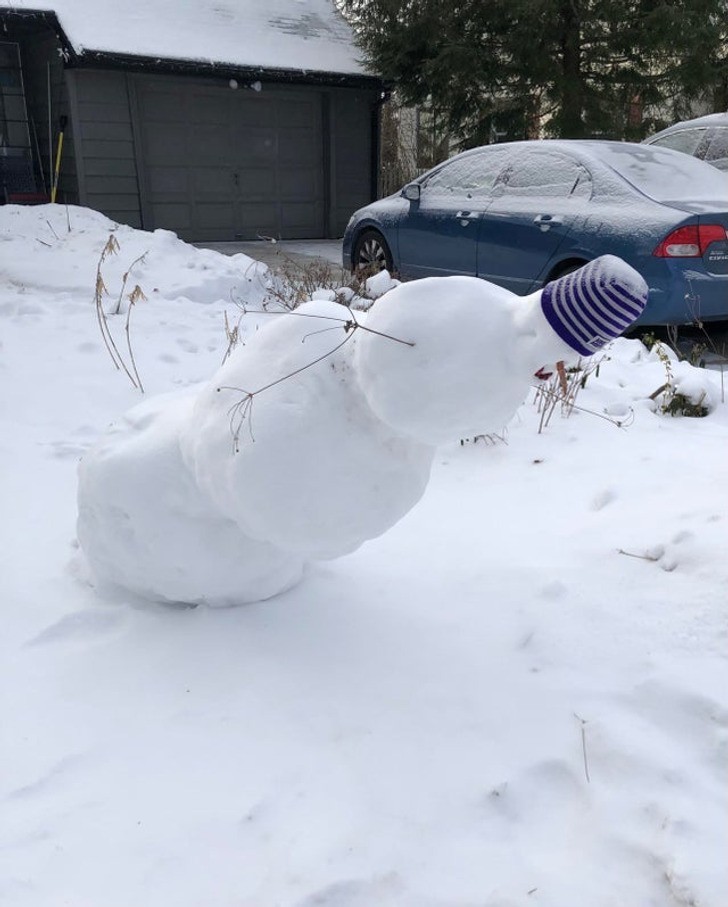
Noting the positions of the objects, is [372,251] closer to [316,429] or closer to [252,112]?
[252,112]

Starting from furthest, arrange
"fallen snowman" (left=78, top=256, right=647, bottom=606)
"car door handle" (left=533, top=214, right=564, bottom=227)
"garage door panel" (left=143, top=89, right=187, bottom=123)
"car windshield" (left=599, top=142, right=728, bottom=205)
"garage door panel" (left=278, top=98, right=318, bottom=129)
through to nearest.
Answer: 1. "garage door panel" (left=278, top=98, right=318, bottom=129)
2. "garage door panel" (left=143, top=89, right=187, bottom=123)
3. "car door handle" (left=533, top=214, right=564, bottom=227)
4. "car windshield" (left=599, top=142, right=728, bottom=205)
5. "fallen snowman" (left=78, top=256, right=647, bottom=606)

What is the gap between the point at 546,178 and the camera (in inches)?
227

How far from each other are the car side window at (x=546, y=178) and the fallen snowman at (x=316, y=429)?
433cm

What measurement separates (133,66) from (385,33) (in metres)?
4.17

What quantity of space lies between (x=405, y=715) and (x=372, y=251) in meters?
6.29

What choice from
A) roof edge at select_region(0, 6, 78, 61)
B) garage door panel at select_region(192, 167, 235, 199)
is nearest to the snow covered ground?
roof edge at select_region(0, 6, 78, 61)

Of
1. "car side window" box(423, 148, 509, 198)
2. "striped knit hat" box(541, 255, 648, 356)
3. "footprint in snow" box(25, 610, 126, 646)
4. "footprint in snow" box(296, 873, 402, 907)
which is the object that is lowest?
"footprint in snow" box(25, 610, 126, 646)

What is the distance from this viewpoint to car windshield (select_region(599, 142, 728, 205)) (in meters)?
5.19

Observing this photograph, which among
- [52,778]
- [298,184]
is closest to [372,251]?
[298,184]

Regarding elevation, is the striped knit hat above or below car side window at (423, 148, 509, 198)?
above

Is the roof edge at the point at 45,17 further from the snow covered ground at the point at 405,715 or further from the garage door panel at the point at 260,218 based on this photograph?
the snow covered ground at the point at 405,715

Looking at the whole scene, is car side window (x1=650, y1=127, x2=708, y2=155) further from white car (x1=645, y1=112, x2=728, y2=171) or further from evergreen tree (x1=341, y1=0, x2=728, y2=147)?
evergreen tree (x1=341, y1=0, x2=728, y2=147)

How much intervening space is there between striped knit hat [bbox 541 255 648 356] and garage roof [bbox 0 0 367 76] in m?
10.1

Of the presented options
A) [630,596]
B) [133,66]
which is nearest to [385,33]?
[133,66]
